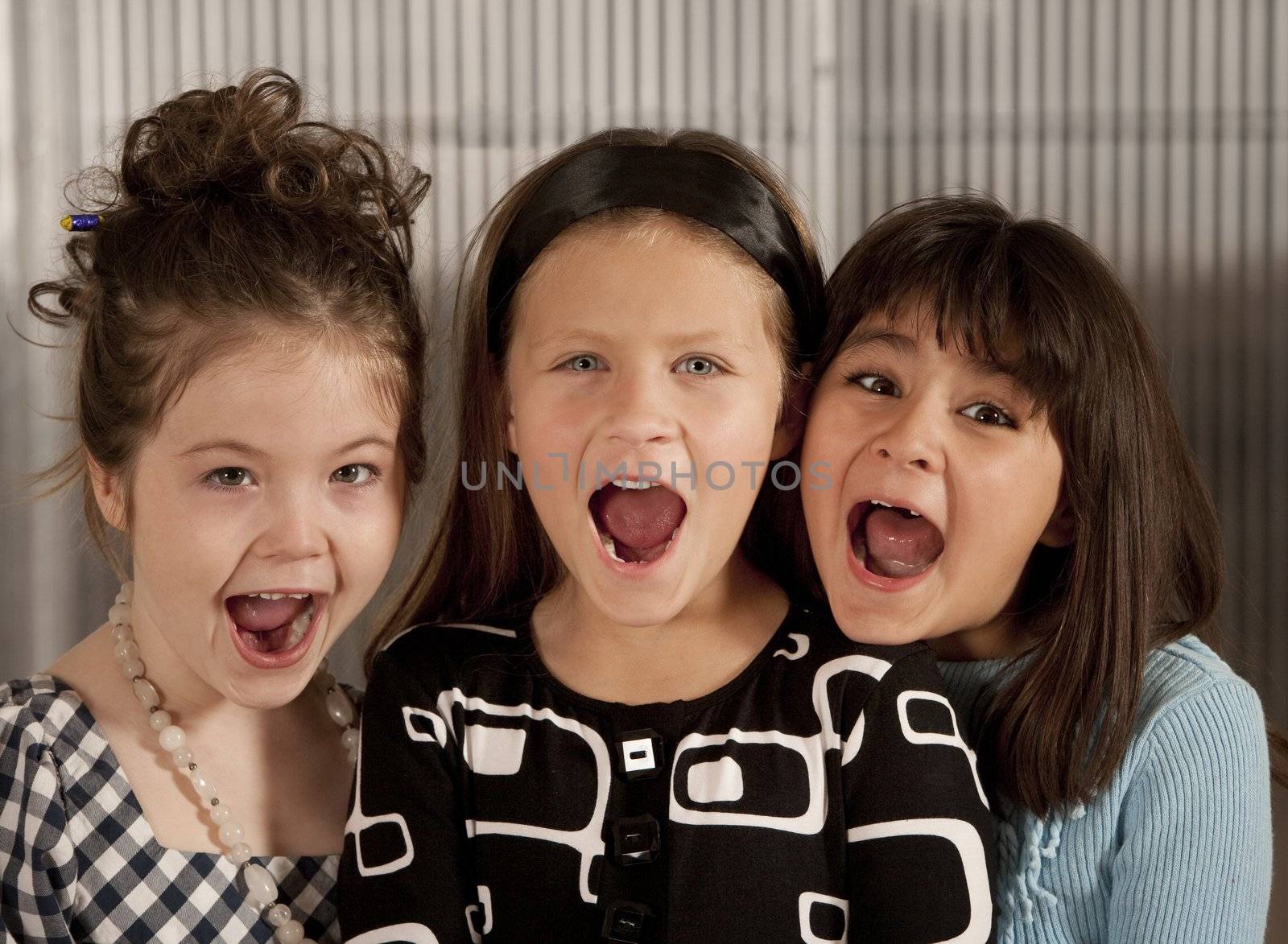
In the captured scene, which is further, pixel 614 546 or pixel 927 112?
pixel 927 112

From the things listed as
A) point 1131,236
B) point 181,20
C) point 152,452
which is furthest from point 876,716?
point 181,20

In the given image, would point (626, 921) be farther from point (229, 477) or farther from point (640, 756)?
point (229, 477)

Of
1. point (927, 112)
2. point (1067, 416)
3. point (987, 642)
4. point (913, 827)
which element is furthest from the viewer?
point (927, 112)

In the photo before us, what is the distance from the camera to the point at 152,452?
3.26ft

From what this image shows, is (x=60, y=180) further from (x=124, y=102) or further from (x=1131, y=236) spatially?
(x=1131, y=236)

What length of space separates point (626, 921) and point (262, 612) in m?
0.38

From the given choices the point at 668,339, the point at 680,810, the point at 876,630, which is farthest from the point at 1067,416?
the point at 680,810

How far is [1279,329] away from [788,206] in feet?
6.07

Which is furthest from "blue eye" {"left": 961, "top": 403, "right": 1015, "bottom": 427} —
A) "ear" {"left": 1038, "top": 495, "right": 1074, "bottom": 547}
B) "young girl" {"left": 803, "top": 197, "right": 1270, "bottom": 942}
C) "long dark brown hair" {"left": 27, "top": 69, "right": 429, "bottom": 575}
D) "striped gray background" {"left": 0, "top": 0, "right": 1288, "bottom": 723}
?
"striped gray background" {"left": 0, "top": 0, "right": 1288, "bottom": 723}

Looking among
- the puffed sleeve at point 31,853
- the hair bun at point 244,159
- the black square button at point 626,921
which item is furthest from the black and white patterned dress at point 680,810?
the hair bun at point 244,159

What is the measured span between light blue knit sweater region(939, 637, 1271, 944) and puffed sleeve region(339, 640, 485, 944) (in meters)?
0.44

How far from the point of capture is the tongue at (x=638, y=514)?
1.00m

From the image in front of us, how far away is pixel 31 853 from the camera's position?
0.96 meters

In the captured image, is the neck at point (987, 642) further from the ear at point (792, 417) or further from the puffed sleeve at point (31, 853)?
the puffed sleeve at point (31, 853)
